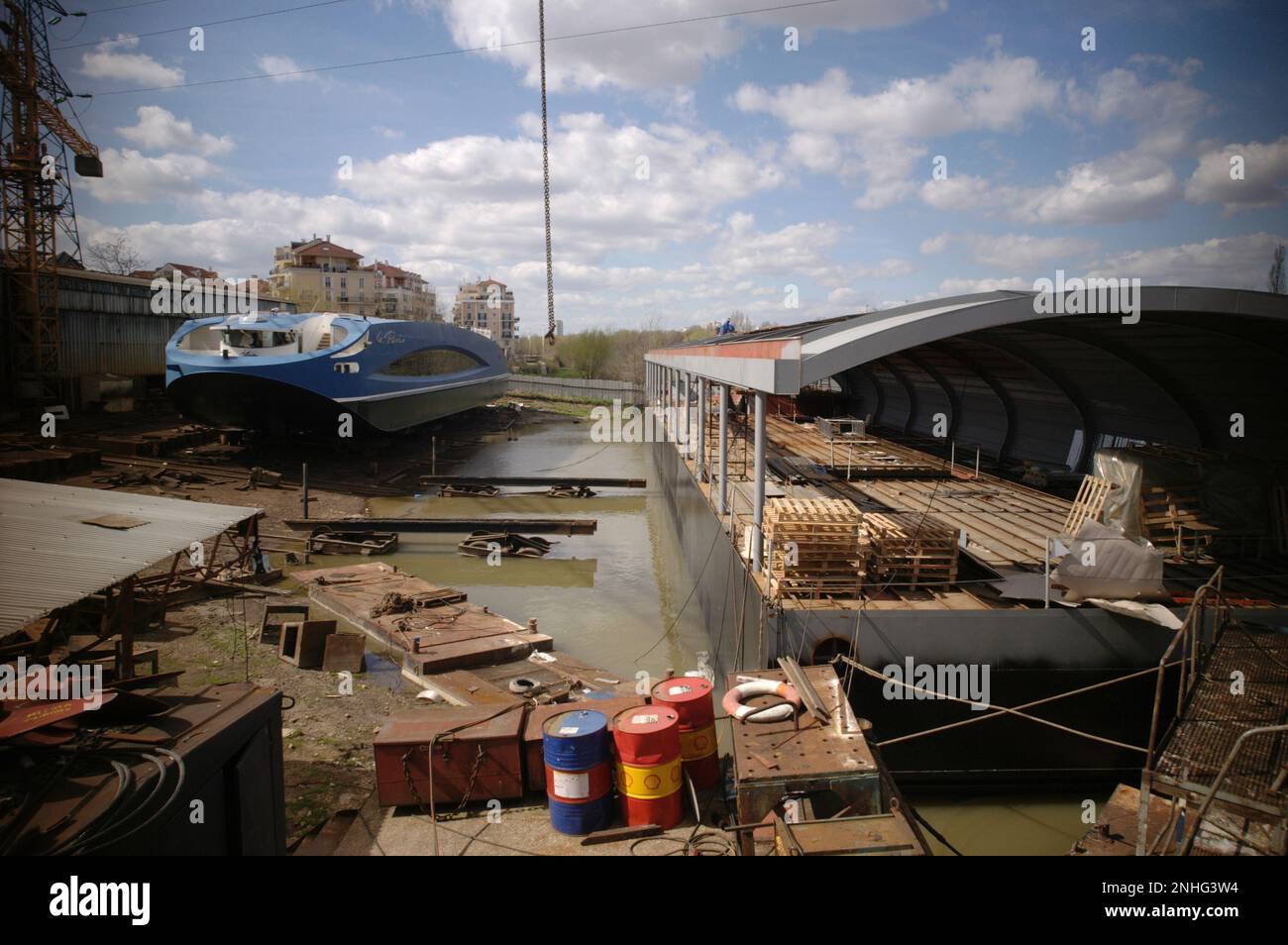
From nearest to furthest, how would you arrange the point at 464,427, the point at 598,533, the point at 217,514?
1. the point at 217,514
2. the point at 598,533
3. the point at 464,427

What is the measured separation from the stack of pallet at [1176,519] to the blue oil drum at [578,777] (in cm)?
748

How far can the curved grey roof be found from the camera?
7.84 meters

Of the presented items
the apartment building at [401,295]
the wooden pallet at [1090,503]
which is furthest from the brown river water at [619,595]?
the apartment building at [401,295]

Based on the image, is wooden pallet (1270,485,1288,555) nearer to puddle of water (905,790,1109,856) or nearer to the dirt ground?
puddle of water (905,790,1109,856)

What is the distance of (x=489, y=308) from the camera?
514 feet

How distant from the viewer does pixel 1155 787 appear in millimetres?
5324

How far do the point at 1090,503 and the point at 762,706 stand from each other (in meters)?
6.07

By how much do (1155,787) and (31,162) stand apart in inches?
1438

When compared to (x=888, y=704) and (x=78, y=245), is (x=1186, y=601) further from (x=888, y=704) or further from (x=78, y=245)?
(x=78, y=245)

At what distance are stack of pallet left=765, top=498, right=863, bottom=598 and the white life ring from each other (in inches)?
64.5

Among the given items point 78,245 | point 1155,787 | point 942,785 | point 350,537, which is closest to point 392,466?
point 350,537

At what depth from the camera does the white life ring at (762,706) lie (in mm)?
5871

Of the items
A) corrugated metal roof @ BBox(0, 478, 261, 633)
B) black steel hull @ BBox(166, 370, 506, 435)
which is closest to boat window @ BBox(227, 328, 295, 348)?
black steel hull @ BBox(166, 370, 506, 435)
